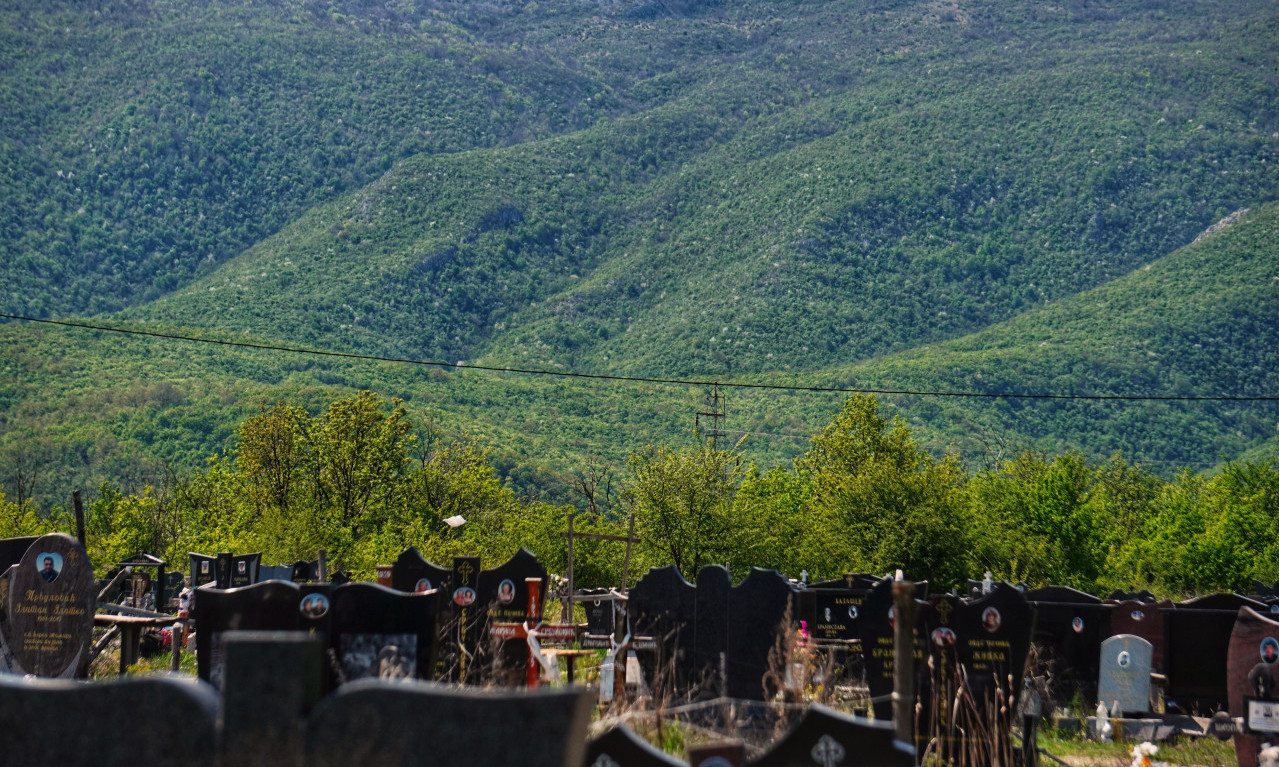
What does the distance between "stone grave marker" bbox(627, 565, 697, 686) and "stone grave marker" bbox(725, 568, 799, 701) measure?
2.56ft

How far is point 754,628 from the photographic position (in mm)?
14914

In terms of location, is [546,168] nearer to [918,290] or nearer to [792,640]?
[918,290]

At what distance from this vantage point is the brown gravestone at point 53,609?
12.8 meters

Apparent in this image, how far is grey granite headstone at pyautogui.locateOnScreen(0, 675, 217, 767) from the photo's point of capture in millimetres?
4621

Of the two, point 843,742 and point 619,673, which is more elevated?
point 843,742

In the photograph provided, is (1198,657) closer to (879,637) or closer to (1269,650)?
(1269,650)

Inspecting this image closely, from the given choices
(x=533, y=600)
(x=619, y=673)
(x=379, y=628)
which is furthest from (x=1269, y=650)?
(x=379, y=628)

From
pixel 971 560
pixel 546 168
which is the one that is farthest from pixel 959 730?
pixel 546 168

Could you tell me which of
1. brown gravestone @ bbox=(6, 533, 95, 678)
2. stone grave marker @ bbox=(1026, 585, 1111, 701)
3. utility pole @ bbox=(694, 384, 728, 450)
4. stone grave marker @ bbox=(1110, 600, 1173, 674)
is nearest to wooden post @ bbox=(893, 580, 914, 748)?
brown gravestone @ bbox=(6, 533, 95, 678)

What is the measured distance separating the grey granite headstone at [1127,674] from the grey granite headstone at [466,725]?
46.1 ft

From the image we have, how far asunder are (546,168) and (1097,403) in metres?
92.4

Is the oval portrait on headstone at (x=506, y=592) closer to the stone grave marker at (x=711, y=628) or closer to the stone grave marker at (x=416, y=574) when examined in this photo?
the stone grave marker at (x=416, y=574)

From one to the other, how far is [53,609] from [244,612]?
4312 mm

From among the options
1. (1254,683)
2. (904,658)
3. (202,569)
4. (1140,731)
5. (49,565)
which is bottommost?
(1140,731)
